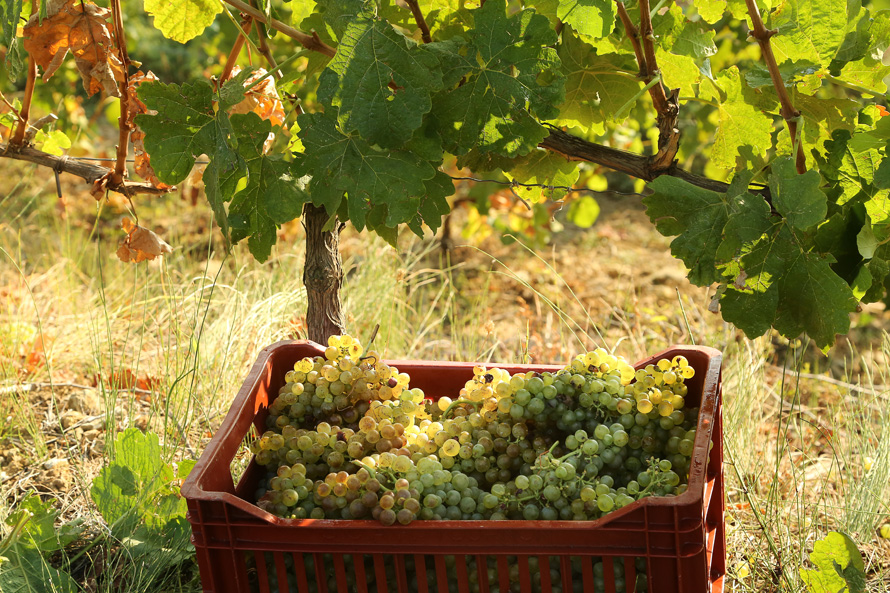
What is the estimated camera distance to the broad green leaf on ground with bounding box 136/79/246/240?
4.34 feet

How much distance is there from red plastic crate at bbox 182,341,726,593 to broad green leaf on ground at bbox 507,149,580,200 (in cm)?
58

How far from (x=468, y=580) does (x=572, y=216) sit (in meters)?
2.66

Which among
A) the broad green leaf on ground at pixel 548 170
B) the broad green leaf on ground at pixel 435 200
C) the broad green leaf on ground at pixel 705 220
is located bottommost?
the broad green leaf on ground at pixel 705 220

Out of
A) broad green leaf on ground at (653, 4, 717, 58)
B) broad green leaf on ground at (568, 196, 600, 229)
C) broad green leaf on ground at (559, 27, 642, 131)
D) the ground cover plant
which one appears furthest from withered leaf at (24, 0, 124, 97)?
broad green leaf on ground at (568, 196, 600, 229)

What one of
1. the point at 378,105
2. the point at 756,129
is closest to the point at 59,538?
the point at 378,105

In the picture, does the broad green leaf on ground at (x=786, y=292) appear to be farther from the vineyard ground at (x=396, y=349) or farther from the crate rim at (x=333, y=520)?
the vineyard ground at (x=396, y=349)

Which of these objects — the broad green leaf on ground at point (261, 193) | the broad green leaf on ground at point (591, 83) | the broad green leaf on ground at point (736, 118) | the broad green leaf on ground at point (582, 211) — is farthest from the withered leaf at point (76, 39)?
the broad green leaf on ground at point (582, 211)

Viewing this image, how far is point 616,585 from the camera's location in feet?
4.05

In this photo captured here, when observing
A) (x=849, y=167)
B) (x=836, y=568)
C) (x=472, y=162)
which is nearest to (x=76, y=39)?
(x=472, y=162)

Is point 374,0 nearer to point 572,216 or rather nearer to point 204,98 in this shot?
point 204,98

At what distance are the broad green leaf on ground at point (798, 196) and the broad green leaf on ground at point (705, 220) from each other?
0.10ft

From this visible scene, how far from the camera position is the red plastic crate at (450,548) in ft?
3.78

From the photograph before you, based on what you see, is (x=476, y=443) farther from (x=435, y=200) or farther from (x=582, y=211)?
(x=582, y=211)

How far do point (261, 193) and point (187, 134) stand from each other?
0.16 meters
